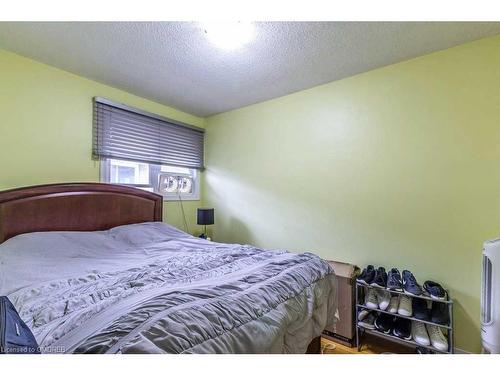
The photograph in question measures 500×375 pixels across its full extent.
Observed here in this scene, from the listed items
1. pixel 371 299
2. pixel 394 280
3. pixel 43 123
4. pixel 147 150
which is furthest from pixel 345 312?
pixel 43 123

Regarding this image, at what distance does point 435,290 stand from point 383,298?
36cm

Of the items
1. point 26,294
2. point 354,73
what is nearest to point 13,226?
point 26,294

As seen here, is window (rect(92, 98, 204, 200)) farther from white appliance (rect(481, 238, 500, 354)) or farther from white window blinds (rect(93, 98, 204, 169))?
white appliance (rect(481, 238, 500, 354))

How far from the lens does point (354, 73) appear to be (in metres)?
2.18

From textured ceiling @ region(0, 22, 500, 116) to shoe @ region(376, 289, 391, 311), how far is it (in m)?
1.93

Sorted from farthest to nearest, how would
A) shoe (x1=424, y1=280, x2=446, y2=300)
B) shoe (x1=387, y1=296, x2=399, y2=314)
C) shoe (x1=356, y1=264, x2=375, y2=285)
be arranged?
1. shoe (x1=356, y1=264, x2=375, y2=285)
2. shoe (x1=387, y1=296, x2=399, y2=314)
3. shoe (x1=424, y1=280, x2=446, y2=300)

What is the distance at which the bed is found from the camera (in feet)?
2.46

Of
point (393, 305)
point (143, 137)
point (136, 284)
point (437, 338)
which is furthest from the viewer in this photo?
point (143, 137)

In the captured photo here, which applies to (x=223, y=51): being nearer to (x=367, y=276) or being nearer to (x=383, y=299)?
(x=367, y=276)

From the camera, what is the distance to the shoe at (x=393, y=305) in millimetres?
1773

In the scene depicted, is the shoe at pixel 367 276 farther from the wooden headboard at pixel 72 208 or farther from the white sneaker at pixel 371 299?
the wooden headboard at pixel 72 208

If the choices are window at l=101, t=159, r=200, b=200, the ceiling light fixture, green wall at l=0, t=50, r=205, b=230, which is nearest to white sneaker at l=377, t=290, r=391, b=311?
the ceiling light fixture

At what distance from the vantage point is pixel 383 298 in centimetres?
189

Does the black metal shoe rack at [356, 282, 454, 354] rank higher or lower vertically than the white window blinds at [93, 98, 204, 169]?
lower
